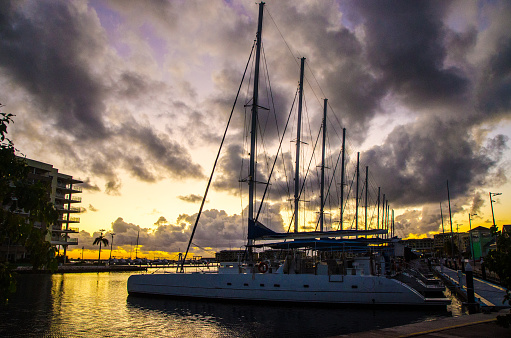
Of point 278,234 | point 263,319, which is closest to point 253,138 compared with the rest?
point 278,234

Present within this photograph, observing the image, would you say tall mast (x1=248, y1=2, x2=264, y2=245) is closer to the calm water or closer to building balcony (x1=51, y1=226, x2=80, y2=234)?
the calm water

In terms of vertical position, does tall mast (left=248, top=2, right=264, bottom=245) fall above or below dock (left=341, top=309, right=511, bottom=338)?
above

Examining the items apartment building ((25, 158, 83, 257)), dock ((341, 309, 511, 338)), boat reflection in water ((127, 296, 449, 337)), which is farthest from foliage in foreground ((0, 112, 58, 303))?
apartment building ((25, 158, 83, 257))

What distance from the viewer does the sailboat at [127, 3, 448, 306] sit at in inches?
891

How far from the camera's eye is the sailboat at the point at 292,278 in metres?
22.6

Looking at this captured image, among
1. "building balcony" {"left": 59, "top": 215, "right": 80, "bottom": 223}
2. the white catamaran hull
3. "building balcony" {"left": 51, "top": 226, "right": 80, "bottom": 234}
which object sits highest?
"building balcony" {"left": 59, "top": 215, "right": 80, "bottom": 223}

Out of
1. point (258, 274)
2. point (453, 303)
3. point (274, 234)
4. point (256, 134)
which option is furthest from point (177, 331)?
point (453, 303)

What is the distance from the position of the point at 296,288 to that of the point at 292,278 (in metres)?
0.67

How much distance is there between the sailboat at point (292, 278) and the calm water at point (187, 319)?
2.37 ft

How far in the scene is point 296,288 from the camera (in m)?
23.8

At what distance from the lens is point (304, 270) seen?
25.9m

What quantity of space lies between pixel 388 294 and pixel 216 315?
1044 cm

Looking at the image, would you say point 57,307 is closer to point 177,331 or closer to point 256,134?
point 177,331

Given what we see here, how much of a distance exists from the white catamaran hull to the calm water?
0.62 meters
